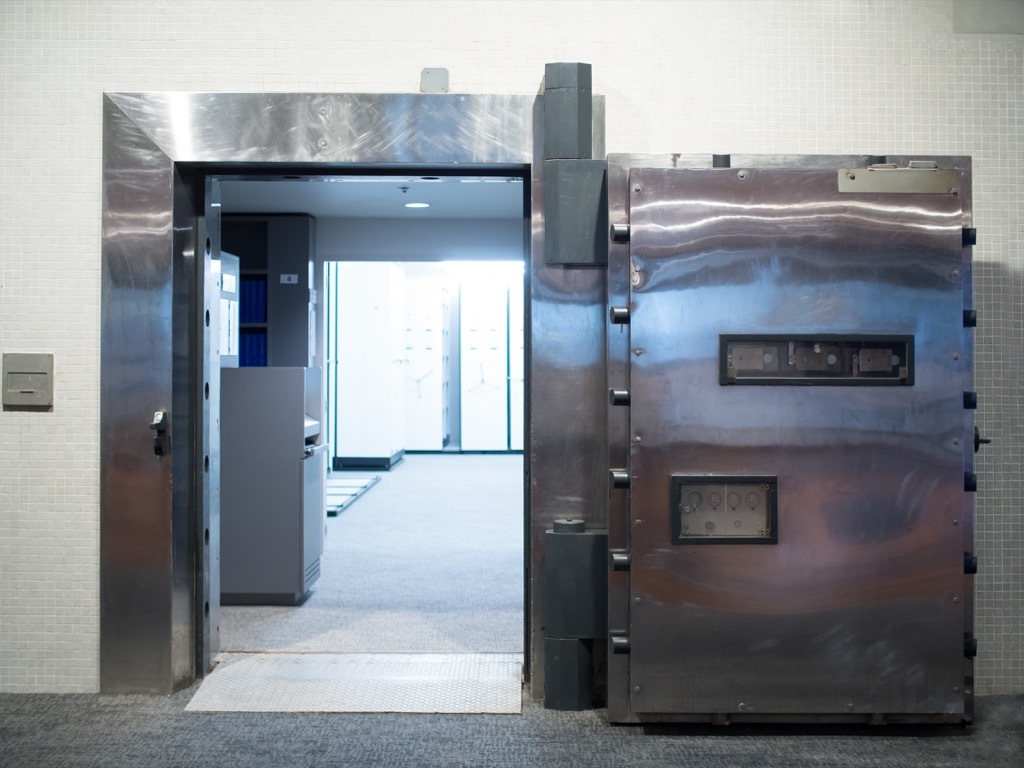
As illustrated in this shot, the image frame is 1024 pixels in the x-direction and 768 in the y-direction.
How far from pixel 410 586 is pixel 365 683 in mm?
1528

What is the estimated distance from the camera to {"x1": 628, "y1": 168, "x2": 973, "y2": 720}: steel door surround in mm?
2467

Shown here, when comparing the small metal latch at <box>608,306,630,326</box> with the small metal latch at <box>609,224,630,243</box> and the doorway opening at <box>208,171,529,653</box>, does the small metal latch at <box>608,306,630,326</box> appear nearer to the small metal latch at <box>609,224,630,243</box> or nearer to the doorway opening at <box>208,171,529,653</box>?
the small metal latch at <box>609,224,630,243</box>

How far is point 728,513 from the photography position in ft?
8.14

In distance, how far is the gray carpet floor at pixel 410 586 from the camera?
349 cm

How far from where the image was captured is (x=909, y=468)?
248 centimetres

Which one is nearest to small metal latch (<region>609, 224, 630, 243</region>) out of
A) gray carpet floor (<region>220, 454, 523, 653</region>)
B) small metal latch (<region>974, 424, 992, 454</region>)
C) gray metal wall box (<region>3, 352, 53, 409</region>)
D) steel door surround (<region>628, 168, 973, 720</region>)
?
steel door surround (<region>628, 168, 973, 720</region>)

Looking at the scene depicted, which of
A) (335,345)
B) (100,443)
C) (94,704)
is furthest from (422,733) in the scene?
(335,345)

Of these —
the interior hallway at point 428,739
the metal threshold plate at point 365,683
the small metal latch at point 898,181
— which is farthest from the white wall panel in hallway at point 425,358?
the small metal latch at point 898,181

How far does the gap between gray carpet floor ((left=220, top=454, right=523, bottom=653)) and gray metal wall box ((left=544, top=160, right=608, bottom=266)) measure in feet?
4.77

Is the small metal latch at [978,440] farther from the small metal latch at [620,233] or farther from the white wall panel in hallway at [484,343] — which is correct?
the white wall panel in hallway at [484,343]

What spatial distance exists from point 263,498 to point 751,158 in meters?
2.52

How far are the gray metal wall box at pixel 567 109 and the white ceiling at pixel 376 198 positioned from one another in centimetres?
375

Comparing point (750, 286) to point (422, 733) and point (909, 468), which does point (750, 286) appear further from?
point (422, 733)

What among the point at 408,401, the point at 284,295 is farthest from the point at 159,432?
the point at 408,401
